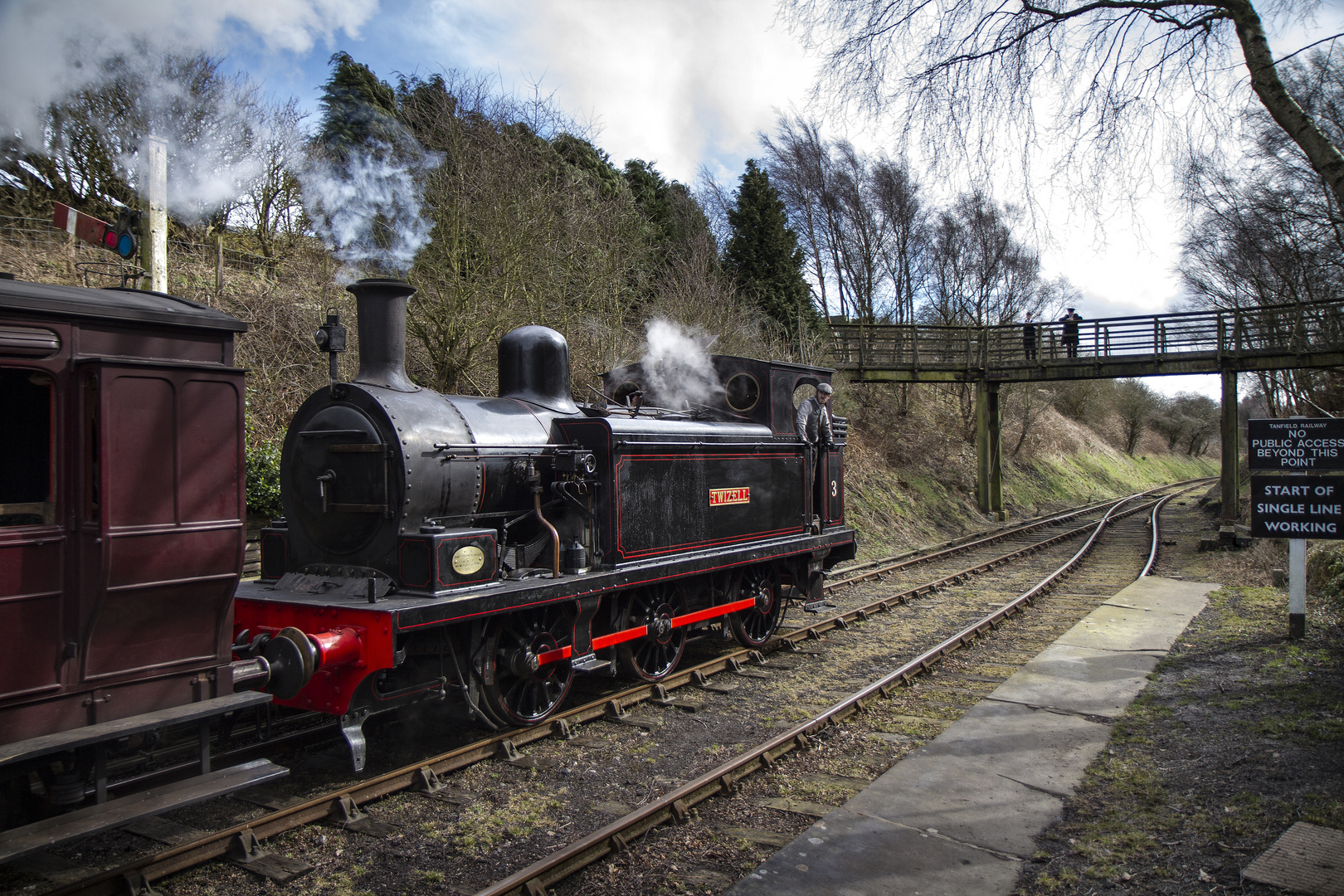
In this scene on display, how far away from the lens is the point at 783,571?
880cm

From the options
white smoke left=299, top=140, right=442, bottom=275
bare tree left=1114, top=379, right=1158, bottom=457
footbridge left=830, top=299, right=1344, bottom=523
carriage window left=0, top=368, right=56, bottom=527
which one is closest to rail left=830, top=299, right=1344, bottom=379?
footbridge left=830, top=299, right=1344, bottom=523

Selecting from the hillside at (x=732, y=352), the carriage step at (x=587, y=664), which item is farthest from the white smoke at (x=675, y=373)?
the hillside at (x=732, y=352)

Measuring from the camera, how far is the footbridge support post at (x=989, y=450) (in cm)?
2139

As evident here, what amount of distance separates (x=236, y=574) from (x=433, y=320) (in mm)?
7963

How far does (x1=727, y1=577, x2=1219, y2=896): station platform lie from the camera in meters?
3.76

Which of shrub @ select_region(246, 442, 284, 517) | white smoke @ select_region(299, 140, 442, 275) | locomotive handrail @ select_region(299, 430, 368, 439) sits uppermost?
white smoke @ select_region(299, 140, 442, 275)

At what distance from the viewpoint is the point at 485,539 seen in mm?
5176

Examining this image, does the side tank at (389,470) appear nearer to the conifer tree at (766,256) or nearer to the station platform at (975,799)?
the station platform at (975,799)

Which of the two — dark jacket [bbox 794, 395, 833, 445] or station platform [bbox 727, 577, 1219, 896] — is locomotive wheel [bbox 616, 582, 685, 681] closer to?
station platform [bbox 727, 577, 1219, 896]

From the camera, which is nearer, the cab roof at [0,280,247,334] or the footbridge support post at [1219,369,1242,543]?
the cab roof at [0,280,247,334]

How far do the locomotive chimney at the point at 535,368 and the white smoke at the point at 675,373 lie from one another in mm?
1476

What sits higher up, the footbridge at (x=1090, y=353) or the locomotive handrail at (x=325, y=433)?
the footbridge at (x=1090, y=353)

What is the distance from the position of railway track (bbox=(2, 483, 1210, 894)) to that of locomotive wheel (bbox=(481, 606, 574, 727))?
0.60 feet

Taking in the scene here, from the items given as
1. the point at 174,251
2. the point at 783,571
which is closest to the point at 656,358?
the point at 783,571
